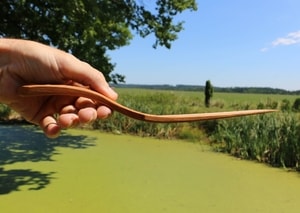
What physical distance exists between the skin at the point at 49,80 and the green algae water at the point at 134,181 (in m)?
2.59

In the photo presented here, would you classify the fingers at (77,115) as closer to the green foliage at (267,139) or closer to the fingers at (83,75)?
the fingers at (83,75)

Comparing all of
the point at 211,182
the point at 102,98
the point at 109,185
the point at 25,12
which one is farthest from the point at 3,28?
the point at 102,98

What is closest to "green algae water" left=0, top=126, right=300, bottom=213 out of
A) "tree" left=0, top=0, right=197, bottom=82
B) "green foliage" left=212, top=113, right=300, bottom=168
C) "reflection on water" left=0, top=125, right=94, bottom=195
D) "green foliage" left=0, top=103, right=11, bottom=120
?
"reflection on water" left=0, top=125, right=94, bottom=195

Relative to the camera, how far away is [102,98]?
777 mm

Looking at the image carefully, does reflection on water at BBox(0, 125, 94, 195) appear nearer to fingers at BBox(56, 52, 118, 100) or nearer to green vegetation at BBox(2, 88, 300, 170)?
green vegetation at BBox(2, 88, 300, 170)

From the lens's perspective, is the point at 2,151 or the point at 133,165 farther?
the point at 2,151

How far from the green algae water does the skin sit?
259cm

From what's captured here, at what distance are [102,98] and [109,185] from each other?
11.7 feet

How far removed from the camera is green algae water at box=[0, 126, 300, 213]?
3592 mm

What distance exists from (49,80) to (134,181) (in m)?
3.66

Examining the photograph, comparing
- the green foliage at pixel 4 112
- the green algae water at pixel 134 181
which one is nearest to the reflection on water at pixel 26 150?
the green algae water at pixel 134 181

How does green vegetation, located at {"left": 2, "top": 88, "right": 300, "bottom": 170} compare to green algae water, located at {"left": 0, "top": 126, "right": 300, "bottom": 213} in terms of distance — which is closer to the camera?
green algae water, located at {"left": 0, "top": 126, "right": 300, "bottom": 213}

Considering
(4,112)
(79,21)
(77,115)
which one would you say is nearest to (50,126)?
(77,115)

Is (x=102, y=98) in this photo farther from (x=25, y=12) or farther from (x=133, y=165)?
(x=25, y=12)
